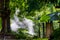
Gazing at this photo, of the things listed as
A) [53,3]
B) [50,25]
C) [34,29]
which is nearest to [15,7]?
[34,29]

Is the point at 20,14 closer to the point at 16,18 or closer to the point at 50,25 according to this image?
the point at 16,18

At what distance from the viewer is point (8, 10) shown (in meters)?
2.82

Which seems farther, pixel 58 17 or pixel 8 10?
pixel 8 10

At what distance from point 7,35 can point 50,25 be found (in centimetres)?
78

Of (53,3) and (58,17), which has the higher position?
(53,3)

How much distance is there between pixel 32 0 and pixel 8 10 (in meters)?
1.19

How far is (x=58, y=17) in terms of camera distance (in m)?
1.47

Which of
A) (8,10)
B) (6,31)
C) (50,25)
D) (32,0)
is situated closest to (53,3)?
(32,0)

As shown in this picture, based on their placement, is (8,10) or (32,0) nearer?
(32,0)

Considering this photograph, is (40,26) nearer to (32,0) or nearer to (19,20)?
(19,20)

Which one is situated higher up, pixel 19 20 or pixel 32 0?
pixel 32 0

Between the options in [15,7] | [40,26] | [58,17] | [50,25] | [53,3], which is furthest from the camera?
[40,26]

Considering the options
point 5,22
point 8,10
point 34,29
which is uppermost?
point 8,10

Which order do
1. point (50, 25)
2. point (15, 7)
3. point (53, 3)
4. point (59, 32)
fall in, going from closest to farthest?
point (59, 32), point (53, 3), point (50, 25), point (15, 7)
